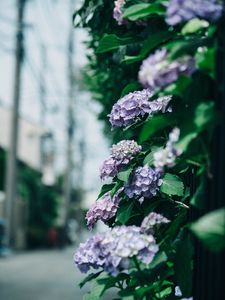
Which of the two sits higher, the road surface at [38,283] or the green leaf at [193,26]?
the green leaf at [193,26]

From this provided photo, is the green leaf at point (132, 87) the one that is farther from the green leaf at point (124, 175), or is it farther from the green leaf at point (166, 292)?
the green leaf at point (166, 292)

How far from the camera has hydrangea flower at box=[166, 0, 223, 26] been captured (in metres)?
1.86

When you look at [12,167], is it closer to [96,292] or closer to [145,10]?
[96,292]

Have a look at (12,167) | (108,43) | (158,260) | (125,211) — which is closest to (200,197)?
(158,260)

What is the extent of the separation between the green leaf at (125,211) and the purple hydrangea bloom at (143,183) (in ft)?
0.20

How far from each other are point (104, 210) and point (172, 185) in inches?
12.3

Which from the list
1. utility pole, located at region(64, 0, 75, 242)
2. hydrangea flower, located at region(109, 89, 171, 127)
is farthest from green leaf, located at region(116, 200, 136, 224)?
utility pole, located at region(64, 0, 75, 242)

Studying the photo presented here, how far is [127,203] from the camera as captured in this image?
2.63m

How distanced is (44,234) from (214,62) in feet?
102

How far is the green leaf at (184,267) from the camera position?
7.33 ft

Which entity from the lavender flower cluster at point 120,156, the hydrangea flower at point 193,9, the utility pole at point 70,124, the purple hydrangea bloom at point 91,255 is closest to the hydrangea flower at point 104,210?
the lavender flower cluster at point 120,156

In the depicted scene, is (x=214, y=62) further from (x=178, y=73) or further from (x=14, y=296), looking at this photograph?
(x=14, y=296)

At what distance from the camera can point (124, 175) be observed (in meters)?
2.58

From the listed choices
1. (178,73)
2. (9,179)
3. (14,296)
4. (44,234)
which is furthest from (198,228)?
(44,234)
